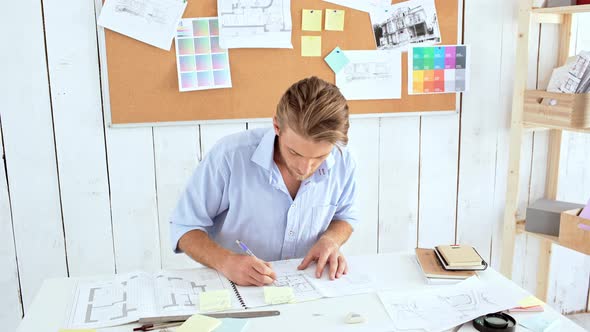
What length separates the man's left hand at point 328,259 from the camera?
1.51 metres

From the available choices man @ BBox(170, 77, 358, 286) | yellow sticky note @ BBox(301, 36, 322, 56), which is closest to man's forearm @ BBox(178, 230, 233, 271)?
man @ BBox(170, 77, 358, 286)

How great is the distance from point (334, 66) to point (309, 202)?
0.88 metres

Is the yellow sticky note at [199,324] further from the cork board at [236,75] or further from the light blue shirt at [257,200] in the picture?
the cork board at [236,75]

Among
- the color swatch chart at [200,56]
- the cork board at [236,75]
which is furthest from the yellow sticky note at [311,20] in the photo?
the color swatch chart at [200,56]

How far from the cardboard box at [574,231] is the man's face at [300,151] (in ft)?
4.16

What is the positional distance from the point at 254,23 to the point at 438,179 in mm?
1136

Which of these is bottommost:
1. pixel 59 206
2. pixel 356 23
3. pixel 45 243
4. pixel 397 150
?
pixel 45 243

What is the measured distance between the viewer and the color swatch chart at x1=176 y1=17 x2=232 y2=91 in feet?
7.29

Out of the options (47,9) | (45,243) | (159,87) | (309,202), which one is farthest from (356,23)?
(45,243)

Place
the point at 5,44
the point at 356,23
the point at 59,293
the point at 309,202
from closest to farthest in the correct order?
the point at 59,293 → the point at 309,202 → the point at 5,44 → the point at 356,23

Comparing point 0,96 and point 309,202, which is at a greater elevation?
point 0,96

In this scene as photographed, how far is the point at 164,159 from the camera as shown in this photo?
232 centimetres

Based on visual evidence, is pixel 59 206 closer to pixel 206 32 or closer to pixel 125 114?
pixel 125 114

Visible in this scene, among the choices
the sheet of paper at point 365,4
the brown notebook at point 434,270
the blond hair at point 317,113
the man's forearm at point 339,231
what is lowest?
the brown notebook at point 434,270
